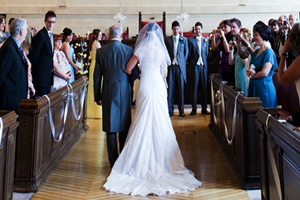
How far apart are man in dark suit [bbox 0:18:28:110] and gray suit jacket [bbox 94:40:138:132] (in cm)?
86

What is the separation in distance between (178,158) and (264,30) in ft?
5.76

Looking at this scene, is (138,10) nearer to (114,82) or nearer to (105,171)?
(114,82)

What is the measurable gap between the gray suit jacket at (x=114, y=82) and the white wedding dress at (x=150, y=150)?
0.17 m

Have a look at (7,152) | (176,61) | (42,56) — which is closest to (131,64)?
(42,56)

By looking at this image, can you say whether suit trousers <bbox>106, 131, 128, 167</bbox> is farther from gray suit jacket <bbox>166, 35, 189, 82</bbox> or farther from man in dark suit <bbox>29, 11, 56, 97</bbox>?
gray suit jacket <bbox>166, 35, 189, 82</bbox>

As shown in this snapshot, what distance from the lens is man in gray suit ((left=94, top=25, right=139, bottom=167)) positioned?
370cm

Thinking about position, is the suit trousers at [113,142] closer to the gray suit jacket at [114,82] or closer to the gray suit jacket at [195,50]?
the gray suit jacket at [114,82]

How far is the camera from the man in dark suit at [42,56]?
166 inches

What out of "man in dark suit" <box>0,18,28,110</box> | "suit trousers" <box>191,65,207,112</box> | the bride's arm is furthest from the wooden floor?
"suit trousers" <box>191,65,207,112</box>

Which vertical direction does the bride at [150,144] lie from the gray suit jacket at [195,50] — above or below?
below

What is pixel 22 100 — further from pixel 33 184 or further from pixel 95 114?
pixel 95 114

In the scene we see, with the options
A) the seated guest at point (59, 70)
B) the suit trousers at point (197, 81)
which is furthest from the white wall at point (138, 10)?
the seated guest at point (59, 70)

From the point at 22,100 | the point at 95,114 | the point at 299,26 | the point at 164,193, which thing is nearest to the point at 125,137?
the point at 164,193

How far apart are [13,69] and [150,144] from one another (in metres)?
1.61
